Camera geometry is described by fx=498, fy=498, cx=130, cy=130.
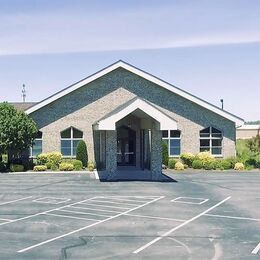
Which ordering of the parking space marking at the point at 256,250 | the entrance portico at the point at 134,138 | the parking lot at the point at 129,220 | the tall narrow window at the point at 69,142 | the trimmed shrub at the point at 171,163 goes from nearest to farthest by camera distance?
the parking space marking at the point at 256,250, the parking lot at the point at 129,220, the entrance portico at the point at 134,138, the trimmed shrub at the point at 171,163, the tall narrow window at the point at 69,142

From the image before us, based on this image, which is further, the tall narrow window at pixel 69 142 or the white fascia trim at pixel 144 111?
the tall narrow window at pixel 69 142

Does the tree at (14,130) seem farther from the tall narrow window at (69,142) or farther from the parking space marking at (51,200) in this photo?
the parking space marking at (51,200)

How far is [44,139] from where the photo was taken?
38.0m

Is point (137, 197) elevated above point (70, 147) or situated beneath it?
situated beneath

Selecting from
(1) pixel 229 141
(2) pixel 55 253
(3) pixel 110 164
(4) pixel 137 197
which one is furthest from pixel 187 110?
(2) pixel 55 253

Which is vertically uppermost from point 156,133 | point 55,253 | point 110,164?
point 156,133

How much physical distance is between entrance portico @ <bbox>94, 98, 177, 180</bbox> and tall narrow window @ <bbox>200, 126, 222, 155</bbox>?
504 cm

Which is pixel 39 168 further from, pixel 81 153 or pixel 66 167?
pixel 81 153

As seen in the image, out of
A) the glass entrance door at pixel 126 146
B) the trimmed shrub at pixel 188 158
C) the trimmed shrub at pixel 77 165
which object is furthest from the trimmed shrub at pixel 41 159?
the trimmed shrub at pixel 188 158

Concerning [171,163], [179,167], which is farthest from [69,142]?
[179,167]

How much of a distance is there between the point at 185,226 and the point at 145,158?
21744mm

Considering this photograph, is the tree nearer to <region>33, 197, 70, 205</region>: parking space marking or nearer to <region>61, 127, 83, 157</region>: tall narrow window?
<region>61, 127, 83, 157</region>: tall narrow window

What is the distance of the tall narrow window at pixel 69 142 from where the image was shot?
126 feet

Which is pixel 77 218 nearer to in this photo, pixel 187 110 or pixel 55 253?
pixel 55 253
